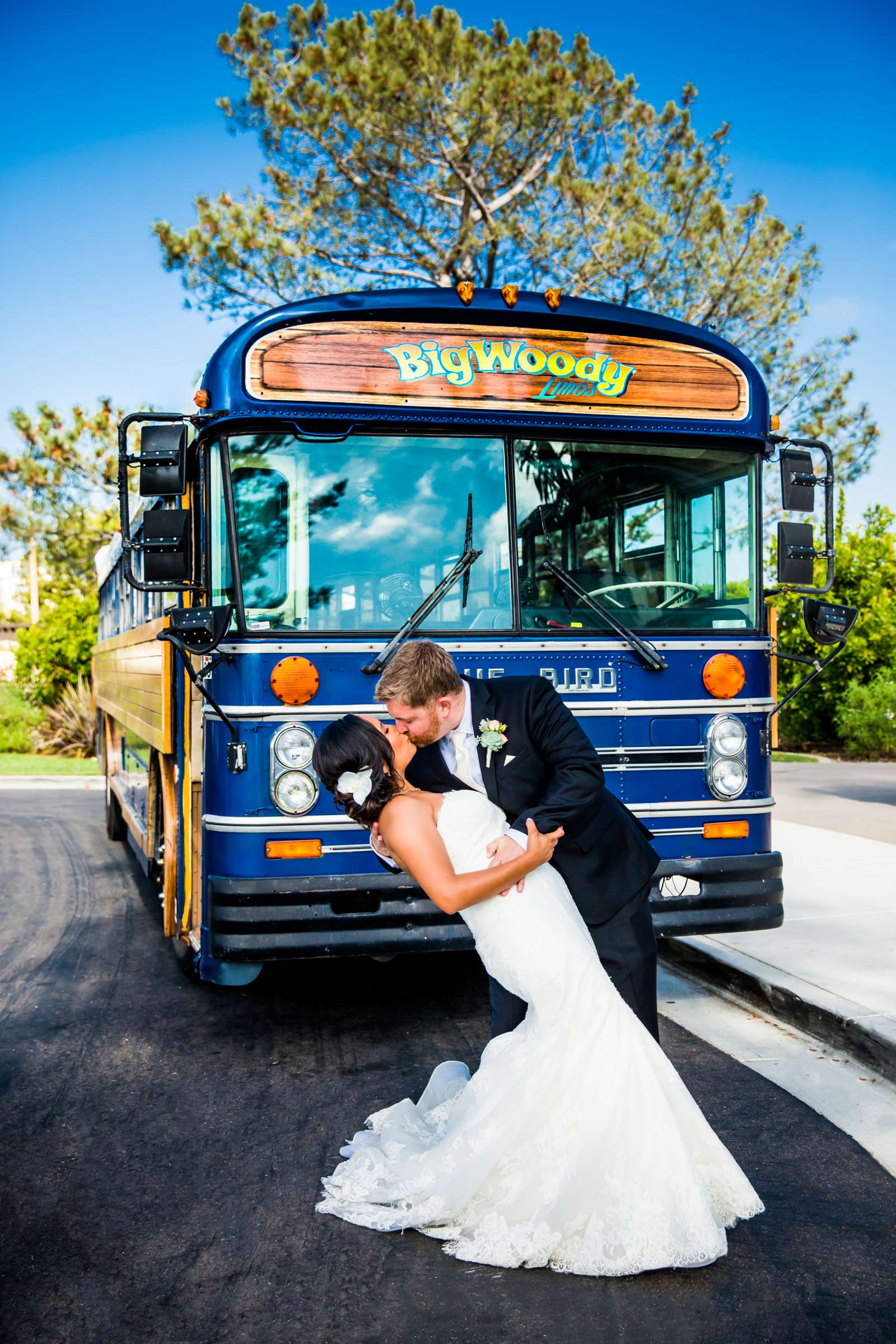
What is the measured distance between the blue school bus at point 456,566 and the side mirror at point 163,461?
0.01 meters

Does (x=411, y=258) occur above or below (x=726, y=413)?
above

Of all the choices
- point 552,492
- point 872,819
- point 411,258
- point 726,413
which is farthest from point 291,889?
point 411,258

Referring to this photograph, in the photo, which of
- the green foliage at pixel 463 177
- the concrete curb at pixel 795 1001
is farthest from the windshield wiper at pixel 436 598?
the green foliage at pixel 463 177

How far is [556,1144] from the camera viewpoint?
3314mm

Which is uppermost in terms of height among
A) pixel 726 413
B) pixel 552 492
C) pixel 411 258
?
pixel 411 258

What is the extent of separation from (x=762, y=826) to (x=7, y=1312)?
370 centimetres

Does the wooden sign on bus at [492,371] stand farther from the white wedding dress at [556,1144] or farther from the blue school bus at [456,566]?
the white wedding dress at [556,1144]

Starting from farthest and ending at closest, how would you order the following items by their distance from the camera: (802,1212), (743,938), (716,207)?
(716,207) → (743,938) → (802,1212)

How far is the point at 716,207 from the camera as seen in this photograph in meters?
18.6

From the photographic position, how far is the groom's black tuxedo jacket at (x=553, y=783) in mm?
3646


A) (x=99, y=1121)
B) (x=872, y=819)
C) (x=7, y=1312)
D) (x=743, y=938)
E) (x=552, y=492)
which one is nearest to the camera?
(x=7, y=1312)

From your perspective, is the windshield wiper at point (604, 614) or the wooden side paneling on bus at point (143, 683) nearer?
the windshield wiper at point (604, 614)

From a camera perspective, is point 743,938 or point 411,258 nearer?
point 743,938

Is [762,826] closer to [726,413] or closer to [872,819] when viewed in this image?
[726,413]
